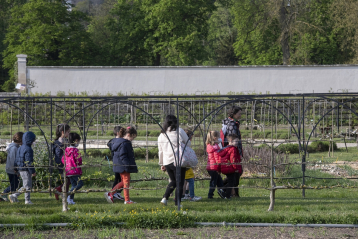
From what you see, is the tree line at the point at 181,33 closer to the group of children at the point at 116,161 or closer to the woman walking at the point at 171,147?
the group of children at the point at 116,161

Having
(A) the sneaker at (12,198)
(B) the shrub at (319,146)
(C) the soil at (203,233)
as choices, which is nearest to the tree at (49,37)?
(B) the shrub at (319,146)

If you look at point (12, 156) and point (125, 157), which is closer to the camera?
point (125, 157)

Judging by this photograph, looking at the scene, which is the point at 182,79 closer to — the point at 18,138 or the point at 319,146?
the point at 319,146

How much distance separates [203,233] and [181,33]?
101 feet

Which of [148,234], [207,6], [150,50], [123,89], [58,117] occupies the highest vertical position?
[207,6]

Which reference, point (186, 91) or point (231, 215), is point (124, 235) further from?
point (186, 91)

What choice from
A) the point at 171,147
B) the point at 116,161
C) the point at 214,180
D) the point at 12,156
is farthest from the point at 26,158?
the point at 214,180

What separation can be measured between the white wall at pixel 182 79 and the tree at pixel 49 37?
33.5 feet

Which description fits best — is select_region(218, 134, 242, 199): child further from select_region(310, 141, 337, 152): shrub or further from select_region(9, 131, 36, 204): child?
select_region(310, 141, 337, 152): shrub

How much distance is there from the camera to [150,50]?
37500 mm

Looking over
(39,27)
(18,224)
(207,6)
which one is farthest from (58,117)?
(207,6)

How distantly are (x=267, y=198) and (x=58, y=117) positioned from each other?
1399 cm

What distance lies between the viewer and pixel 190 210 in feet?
21.1

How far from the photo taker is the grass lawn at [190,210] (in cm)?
568
